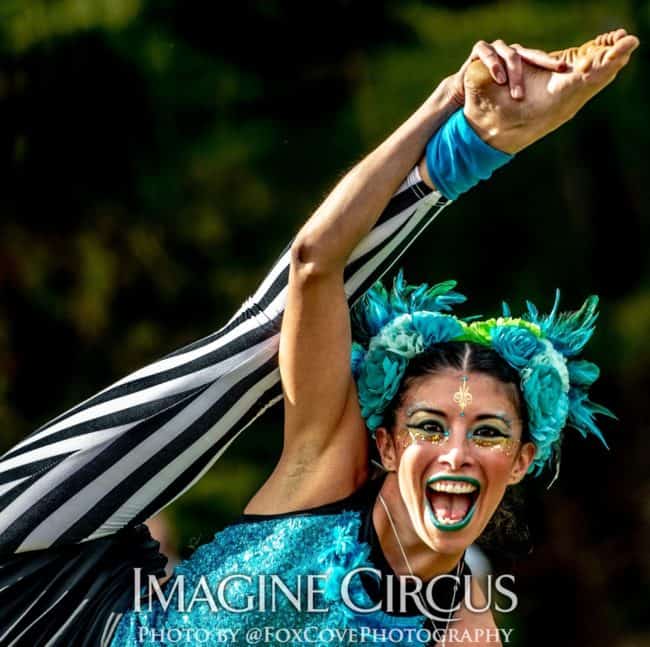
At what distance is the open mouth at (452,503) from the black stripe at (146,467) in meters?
0.39

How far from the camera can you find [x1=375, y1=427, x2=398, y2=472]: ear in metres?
3.02

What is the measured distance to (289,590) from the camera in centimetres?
288

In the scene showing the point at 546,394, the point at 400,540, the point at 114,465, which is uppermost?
the point at 546,394

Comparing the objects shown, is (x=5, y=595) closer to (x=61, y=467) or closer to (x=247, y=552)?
(x=61, y=467)

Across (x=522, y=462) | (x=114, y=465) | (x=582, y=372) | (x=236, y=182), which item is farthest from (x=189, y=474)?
(x=236, y=182)

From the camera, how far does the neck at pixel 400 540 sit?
3002mm

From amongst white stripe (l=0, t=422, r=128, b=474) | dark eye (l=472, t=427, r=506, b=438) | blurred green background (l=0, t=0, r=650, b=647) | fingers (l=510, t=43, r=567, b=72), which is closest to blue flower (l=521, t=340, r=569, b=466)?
dark eye (l=472, t=427, r=506, b=438)

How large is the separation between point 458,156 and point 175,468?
765 mm

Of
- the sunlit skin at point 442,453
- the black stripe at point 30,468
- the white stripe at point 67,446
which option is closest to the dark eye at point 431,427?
the sunlit skin at point 442,453

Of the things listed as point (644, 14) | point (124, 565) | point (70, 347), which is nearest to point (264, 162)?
point (70, 347)

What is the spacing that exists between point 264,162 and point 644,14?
1618mm

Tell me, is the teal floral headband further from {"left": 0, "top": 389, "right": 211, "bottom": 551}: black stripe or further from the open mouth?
{"left": 0, "top": 389, "right": 211, "bottom": 551}: black stripe

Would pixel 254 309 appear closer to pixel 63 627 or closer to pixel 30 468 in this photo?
pixel 30 468

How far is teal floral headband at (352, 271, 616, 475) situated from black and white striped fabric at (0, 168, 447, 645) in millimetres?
128
